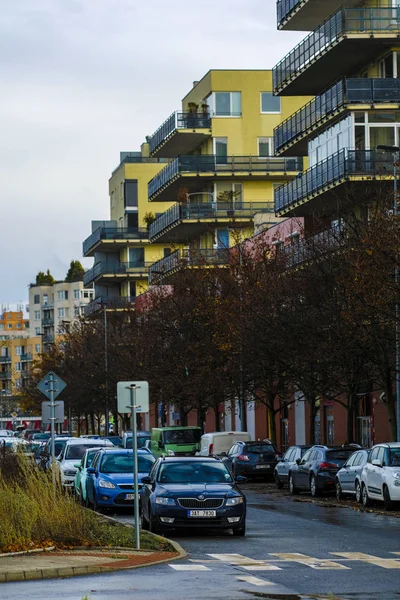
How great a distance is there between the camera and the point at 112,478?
32.9 m

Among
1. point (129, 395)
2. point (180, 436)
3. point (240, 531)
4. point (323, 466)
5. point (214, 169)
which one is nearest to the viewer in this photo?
point (129, 395)

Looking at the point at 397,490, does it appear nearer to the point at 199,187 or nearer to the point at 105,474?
the point at 105,474

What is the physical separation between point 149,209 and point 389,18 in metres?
63.3

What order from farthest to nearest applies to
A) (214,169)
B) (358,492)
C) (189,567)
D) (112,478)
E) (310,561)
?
(214,169) → (358,492) → (112,478) → (310,561) → (189,567)

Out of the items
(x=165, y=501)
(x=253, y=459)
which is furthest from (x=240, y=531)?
(x=253, y=459)

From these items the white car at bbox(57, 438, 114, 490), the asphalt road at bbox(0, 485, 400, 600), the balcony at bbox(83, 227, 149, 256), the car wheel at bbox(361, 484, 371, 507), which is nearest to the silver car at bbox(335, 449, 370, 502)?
the car wheel at bbox(361, 484, 371, 507)

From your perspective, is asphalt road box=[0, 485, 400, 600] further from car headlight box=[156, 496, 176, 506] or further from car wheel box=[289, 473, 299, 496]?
car wheel box=[289, 473, 299, 496]

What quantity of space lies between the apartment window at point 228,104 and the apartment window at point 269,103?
5.94 feet

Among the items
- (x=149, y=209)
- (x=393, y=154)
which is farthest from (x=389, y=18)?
(x=149, y=209)

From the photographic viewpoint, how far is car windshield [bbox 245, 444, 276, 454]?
170 ft

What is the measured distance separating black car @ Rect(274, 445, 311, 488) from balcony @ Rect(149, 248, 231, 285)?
19.6m

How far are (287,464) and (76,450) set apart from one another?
6.70 meters

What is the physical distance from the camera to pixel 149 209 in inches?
4665

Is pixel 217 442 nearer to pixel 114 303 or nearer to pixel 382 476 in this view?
pixel 382 476
